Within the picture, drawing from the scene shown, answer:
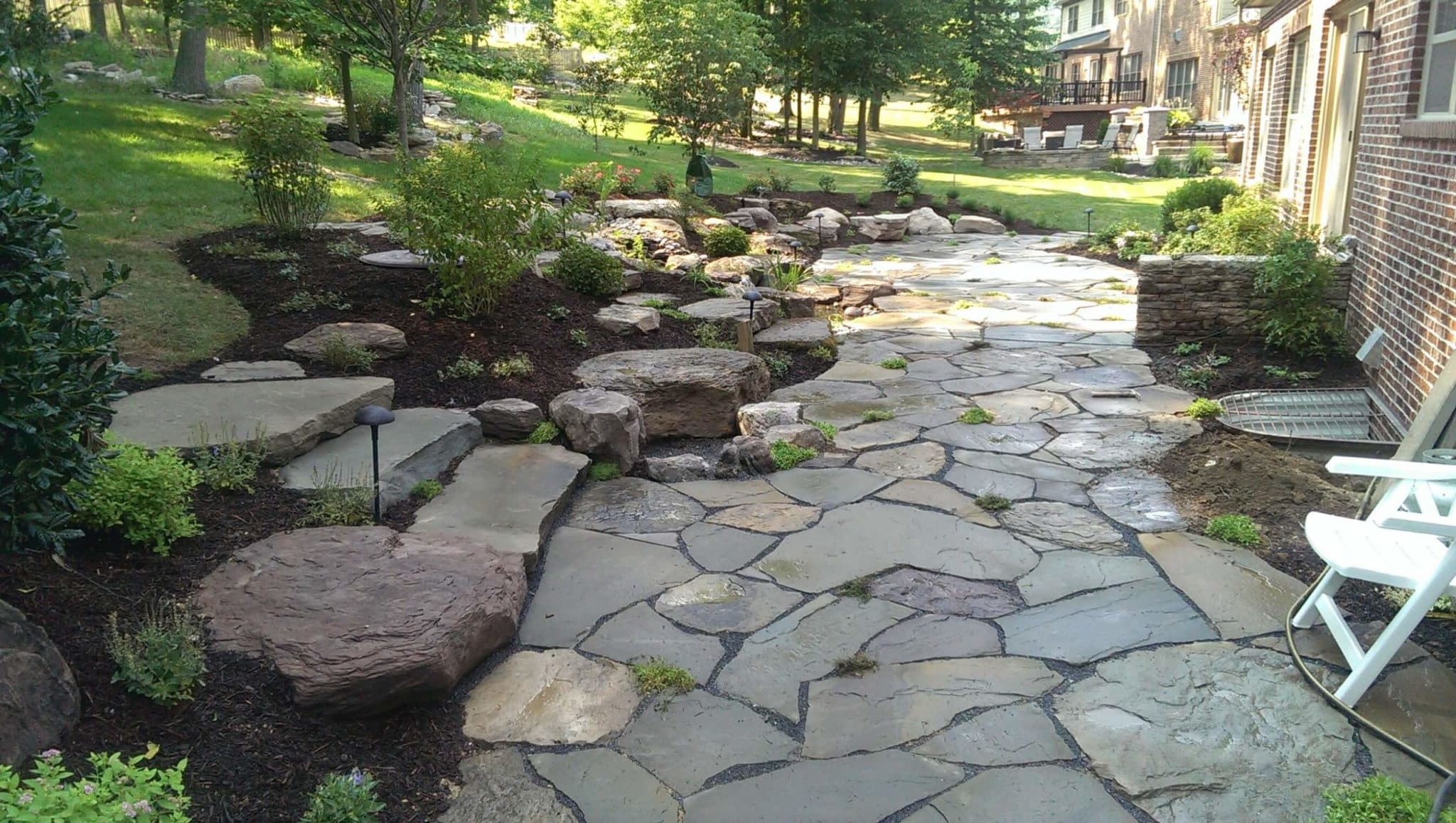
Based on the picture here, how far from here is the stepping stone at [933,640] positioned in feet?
11.0

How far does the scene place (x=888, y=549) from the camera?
4137 mm

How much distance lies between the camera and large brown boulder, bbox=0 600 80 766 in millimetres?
2234

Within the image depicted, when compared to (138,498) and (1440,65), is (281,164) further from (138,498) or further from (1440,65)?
(1440,65)

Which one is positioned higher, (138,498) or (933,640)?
(138,498)

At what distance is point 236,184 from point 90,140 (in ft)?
7.65

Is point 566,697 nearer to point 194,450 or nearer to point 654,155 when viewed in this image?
point 194,450

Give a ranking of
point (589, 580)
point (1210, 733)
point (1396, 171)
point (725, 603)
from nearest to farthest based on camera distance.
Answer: point (1210, 733), point (725, 603), point (589, 580), point (1396, 171)

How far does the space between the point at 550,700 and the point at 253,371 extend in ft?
9.77

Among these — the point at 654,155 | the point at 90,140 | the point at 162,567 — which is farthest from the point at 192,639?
the point at 654,155

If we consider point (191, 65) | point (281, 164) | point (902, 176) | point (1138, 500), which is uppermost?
point (191, 65)

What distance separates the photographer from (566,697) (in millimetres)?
3104

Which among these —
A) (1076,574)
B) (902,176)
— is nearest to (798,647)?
(1076,574)

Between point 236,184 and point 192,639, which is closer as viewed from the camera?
point 192,639

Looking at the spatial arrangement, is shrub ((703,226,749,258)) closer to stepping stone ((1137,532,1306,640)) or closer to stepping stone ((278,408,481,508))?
stepping stone ((278,408,481,508))
